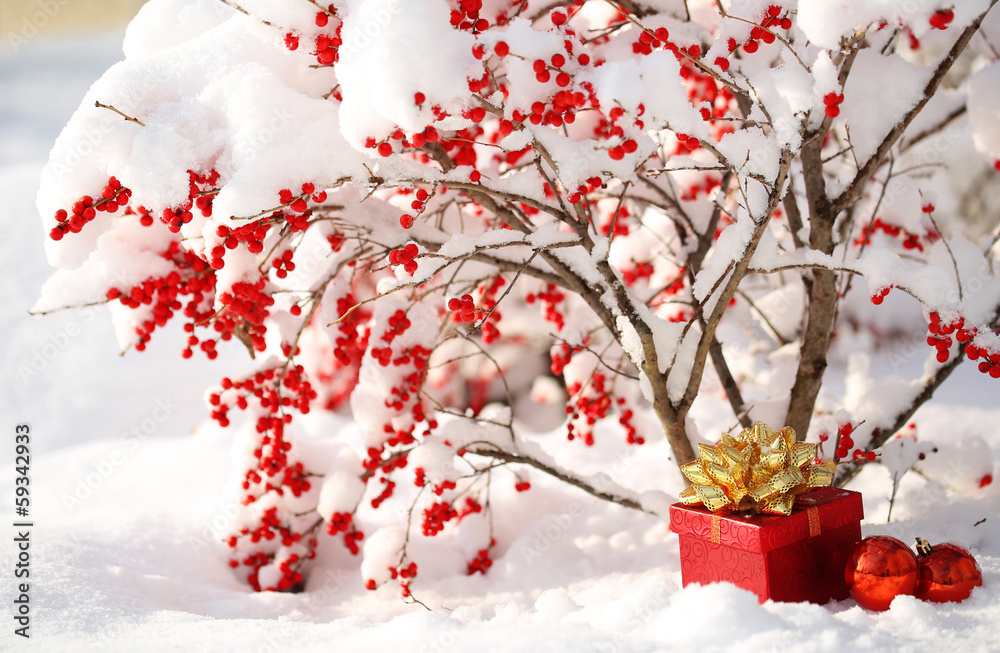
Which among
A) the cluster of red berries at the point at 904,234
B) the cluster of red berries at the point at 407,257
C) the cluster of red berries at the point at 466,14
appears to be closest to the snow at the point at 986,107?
the cluster of red berries at the point at 904,234

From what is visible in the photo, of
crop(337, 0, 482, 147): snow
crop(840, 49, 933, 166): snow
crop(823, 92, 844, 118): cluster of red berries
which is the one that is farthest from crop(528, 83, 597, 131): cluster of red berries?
crop(840, 49, 933, 166): snow

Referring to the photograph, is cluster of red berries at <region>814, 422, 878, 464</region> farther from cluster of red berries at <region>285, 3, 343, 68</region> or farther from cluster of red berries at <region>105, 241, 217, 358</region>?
cluster of red berries at <region>105, 241, 217, 358</region>

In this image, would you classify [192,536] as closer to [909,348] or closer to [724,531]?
[724,531]

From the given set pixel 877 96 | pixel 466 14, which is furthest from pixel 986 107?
pixel 466 14

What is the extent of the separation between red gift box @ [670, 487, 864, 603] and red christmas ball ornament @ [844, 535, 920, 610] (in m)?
0.08

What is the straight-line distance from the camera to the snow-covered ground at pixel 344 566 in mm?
1351

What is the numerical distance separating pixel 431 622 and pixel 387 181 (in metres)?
0.91

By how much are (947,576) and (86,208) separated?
1943 millimetres

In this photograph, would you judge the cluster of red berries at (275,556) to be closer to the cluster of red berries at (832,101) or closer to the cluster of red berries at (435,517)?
the cluster of red berries at (435,517)

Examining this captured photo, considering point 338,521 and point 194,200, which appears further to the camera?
point 338,521

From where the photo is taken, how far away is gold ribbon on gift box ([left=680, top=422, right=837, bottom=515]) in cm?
153

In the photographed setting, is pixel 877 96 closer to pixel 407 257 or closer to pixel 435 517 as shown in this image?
pixel 407 257

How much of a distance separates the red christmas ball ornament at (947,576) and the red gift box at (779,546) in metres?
0.16

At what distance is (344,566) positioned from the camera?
8.24ft
